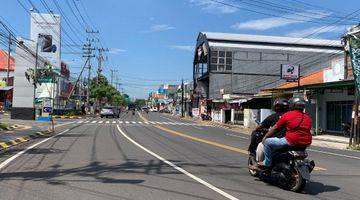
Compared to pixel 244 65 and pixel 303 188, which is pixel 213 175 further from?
pixel 244 65

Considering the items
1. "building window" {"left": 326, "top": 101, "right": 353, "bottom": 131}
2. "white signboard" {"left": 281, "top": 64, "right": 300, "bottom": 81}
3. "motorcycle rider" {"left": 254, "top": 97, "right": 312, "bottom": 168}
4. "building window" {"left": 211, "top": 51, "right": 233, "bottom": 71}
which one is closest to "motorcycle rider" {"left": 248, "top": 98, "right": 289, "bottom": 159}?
"motorcycle rider" {"left": 254, "top": 97, "right": 312, "bottom": 168}

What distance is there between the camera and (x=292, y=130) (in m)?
10.7

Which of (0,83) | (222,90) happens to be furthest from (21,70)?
(222,90)

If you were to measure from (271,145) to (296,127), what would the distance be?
2.09 ft

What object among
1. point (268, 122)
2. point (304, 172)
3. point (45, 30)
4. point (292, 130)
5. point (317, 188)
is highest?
point (45, 30)

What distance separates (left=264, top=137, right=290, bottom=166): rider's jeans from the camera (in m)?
10.8

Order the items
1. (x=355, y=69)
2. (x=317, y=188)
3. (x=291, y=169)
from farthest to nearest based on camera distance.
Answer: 1. (x=355, y=69)
2. (x=317, y=188)
3. (x=291, y=169)

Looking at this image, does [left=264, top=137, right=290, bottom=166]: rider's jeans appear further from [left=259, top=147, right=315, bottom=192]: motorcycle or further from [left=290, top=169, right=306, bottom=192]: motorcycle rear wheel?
[left=290, top=169, right=306, bottom=192]: motorcycle rear wheel

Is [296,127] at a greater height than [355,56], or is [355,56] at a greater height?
[355,56]

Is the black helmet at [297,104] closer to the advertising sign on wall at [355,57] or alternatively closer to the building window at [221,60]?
the advertising sign on wall at [355,57]

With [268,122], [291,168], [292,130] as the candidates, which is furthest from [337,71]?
[291,168]

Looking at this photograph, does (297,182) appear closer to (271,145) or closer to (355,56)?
(271,145)

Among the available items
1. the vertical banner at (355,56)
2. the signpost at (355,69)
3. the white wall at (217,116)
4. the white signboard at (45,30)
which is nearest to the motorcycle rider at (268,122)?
the signpost at (355,69)

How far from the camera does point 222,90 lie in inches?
3093
